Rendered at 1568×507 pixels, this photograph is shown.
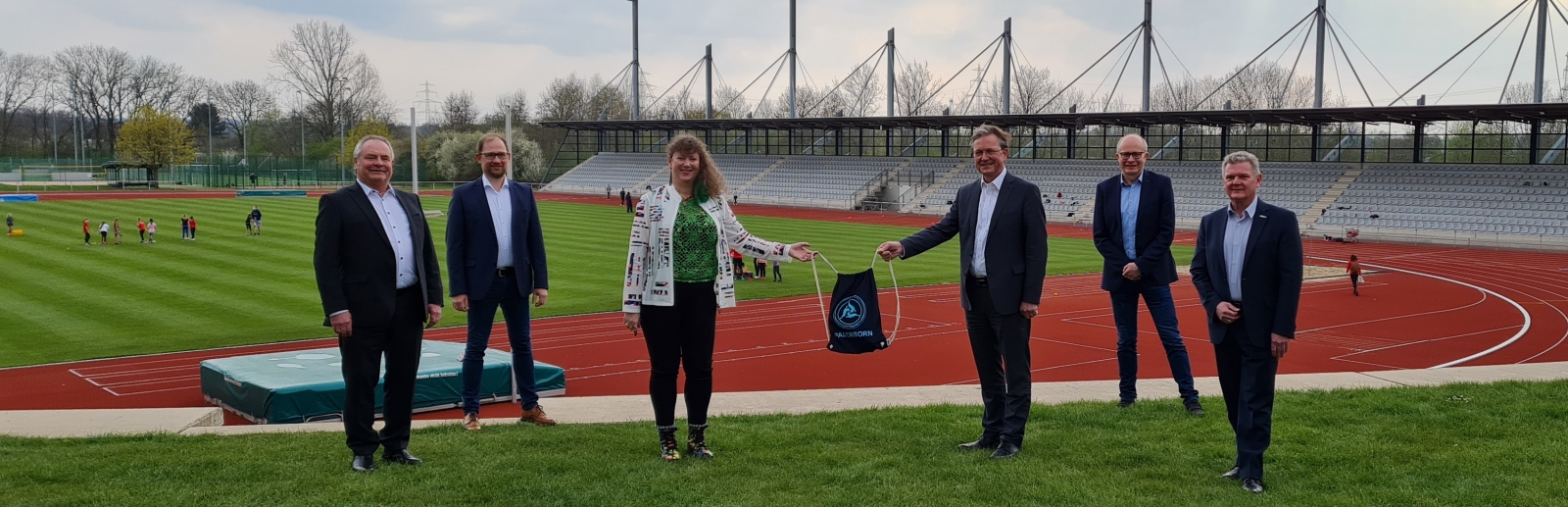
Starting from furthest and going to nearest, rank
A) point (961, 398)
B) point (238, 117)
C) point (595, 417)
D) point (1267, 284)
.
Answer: point (238, 117)
point (961, 398)
point (595, 417)
point (1267, 284)

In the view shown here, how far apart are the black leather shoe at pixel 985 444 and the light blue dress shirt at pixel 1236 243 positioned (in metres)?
1.48

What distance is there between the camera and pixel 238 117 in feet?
342

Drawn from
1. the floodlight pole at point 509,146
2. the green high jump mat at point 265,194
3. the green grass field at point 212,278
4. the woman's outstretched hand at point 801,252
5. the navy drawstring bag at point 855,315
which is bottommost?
the green grass field at point 212,278

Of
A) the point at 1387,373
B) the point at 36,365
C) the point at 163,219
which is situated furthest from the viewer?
the point at 163,219

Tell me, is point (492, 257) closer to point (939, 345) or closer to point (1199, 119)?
point (939, 345)

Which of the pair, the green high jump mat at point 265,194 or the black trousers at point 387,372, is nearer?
the black trousers at point 387,372

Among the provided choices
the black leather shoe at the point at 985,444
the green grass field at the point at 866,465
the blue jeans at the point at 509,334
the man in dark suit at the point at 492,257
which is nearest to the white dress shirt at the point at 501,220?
the man in dark suit at the point at 492,257

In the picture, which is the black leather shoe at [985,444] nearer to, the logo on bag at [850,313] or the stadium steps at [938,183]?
the logo on bag at [850,313]

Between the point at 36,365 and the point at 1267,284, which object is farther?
the point at 36,365

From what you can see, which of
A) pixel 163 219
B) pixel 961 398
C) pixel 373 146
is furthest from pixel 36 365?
Result: pixel 163 219

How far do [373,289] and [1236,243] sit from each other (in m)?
4.24

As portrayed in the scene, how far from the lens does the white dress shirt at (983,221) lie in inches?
242

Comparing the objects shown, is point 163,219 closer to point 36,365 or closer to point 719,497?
point 36,365

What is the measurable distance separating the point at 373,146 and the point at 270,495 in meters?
1.80
